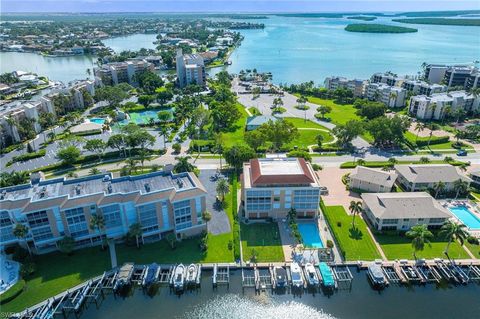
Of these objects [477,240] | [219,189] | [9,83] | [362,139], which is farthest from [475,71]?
[9,83]

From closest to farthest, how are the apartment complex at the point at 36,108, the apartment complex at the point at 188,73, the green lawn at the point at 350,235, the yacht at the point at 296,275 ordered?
the yacht at the point at 296,275 → the green lawn at the point at 350,235 → the apartment complex at the point at 36,108 → the apartment complex at the point at 188,73

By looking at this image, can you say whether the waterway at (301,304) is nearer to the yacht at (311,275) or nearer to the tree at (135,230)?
the yacht at (311,275)

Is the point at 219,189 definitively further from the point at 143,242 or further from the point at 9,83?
the point at 9,83

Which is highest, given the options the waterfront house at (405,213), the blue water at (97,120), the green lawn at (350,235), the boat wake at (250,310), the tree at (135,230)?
the tree at (135,230)

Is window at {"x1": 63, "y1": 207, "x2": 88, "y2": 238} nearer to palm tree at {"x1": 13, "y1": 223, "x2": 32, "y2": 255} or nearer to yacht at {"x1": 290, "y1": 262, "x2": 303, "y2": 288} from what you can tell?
palm tree at {"x1": 13, "y1": 223, "x2": 32, "y2": 255}

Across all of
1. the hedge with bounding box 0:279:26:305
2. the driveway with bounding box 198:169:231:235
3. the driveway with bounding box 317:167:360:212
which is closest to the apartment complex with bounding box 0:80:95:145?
the driveway with bounding box 198:169:231:235

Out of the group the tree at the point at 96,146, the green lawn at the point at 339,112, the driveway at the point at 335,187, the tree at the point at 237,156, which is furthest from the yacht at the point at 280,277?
the green lawn at the point at 339,112

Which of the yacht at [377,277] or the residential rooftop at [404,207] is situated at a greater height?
the residential rooftop at [404,207]
